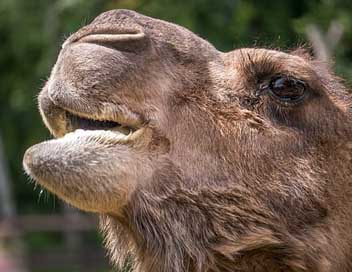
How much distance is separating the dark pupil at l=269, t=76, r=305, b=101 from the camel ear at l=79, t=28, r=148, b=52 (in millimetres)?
651

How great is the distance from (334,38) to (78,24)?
210 centimetres

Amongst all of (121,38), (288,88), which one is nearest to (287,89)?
(288,88)

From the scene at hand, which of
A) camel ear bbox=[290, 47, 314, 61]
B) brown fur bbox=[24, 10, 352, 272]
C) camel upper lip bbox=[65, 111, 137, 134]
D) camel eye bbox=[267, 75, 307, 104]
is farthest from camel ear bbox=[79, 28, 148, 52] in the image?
camel ear bbox=[290, 47, 314, 61]

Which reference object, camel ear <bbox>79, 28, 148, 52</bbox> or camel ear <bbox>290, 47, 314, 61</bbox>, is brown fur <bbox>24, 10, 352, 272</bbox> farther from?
camel ear <bbox>290, 47, 314, 61</bbox>

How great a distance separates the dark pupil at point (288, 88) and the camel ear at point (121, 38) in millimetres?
651

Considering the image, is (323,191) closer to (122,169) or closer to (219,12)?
(122,169)

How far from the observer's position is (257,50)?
482 cm

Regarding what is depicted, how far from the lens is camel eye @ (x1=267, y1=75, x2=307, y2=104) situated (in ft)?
15.4

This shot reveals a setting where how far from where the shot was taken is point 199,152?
178 inches

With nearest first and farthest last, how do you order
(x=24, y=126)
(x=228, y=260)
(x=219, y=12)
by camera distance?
(x=228, y=260), (x=219, y=12), (x=24, y=126)

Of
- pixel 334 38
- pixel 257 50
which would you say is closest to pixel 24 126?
pixel 334 38

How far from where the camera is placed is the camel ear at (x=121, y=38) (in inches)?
168

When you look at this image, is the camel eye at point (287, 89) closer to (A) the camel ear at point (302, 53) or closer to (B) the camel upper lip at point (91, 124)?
(A) the camel ear at point (302, 53)

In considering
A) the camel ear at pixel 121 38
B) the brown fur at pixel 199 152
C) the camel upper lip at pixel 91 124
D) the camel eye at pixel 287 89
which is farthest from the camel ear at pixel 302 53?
the camel upper lip at pixel 91 124
